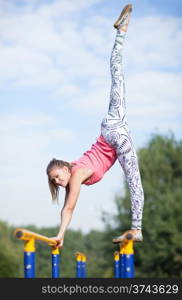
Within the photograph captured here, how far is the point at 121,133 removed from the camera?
5.07 metres

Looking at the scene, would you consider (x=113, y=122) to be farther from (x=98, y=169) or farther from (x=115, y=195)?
(x=115, y=195)

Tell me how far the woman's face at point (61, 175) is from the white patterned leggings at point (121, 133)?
53 cm

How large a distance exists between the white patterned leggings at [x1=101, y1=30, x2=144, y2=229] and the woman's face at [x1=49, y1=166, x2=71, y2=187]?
534 millimetres

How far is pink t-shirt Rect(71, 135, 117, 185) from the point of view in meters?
5.09

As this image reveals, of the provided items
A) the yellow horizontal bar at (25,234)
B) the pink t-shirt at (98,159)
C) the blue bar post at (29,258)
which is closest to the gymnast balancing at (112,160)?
the pink t-shirt at (98,159)

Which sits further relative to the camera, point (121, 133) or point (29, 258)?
point (121, 133)

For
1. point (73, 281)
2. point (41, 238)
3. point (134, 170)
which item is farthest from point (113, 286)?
point (134, 170)

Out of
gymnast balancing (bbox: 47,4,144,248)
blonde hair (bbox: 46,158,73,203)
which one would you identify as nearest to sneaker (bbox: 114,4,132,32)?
gymnast balancing (bbox: 47,4,144,248)

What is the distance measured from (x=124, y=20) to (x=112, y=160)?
1.34 meters

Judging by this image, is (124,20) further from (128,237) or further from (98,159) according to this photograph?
(128,237)

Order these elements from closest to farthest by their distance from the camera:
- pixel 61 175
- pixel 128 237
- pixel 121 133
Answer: pixel 128 237 → pixel 61 175 → pixel 121 133

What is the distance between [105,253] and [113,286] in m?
22.6

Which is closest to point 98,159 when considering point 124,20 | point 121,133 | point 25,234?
point 121,133

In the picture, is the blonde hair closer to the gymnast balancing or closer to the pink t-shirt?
the gymnast balancing
